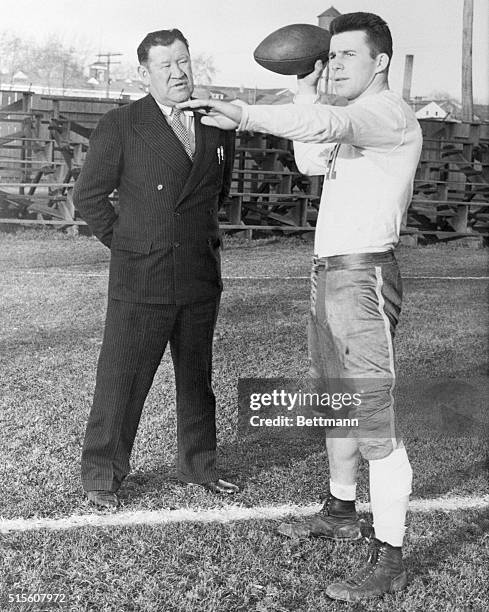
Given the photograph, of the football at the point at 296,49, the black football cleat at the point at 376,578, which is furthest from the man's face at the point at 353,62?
the black football cleat at the point at 376,578

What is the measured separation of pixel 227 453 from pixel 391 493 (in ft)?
2.85

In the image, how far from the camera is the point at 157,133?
7.57ft

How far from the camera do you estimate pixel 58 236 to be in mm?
3721

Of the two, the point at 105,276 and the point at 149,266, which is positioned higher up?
the point at 149,266

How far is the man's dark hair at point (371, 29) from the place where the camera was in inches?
77.2

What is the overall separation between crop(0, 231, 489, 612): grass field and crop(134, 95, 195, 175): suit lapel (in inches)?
36.6

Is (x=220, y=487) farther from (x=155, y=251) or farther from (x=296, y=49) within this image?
(x=296, y=49)

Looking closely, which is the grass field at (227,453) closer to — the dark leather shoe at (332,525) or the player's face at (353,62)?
the dark leather shoe at (332,525)

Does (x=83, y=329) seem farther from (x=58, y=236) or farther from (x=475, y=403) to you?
(x=475, y=403)

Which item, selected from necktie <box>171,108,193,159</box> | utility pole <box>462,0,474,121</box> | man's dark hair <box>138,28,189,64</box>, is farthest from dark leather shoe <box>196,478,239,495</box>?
utility pole <box>462,0,474,121</box>

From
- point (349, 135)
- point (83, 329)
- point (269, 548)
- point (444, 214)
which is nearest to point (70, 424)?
point (83, 329)

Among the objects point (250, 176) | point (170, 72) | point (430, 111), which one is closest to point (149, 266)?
point (170, 72)

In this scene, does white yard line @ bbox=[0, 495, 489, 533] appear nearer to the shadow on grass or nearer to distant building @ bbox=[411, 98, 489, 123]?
the shadow on grass

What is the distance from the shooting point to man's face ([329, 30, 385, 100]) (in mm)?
1967
